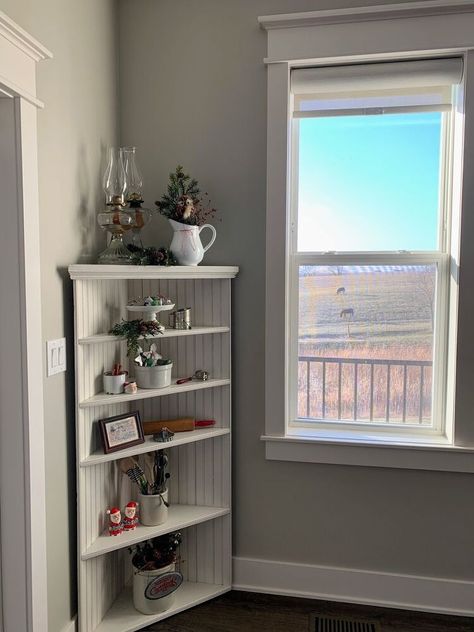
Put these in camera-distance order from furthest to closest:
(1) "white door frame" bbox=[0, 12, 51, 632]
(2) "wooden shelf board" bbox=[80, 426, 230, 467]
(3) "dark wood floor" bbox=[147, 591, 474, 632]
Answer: (3) "dark wood floor" bbox=[147, 591, 474, 632], (2) "wooden shelf board" bbox=[80, 426, 230, 467], (1) "white door frame" bbox=[0, 12, 51, 632]

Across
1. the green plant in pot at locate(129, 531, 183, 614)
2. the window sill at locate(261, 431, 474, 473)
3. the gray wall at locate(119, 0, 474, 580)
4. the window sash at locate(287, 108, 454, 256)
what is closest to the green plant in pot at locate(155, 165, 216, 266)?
the gray wall at locate(119, 0, 474, 580)

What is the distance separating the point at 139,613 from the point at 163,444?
2.30ft

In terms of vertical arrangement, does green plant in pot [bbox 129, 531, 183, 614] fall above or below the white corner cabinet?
below

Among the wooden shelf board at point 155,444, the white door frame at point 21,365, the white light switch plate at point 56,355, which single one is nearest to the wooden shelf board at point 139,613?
the white door frame at point 21,365

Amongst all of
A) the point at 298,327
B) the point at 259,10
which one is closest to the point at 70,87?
the point at 259,10

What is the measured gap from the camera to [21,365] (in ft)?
5.40

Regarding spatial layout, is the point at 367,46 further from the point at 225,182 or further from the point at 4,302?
the point at 4,302

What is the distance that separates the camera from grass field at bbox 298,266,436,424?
90.1 inches

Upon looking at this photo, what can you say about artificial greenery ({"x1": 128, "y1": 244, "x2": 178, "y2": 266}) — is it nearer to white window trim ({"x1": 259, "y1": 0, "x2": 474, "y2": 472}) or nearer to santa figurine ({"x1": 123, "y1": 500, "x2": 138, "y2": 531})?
white window trim ({"x1": 259, "y1": 0, "x2": 474, "y2": 472})

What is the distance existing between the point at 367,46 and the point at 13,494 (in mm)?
2131

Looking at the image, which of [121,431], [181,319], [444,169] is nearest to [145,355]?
[181,319]

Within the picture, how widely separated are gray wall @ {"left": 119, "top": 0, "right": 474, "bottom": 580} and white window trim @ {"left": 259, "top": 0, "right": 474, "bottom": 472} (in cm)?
6

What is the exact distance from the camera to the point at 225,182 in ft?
7.56

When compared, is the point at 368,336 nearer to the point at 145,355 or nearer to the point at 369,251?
the point at 369,251
